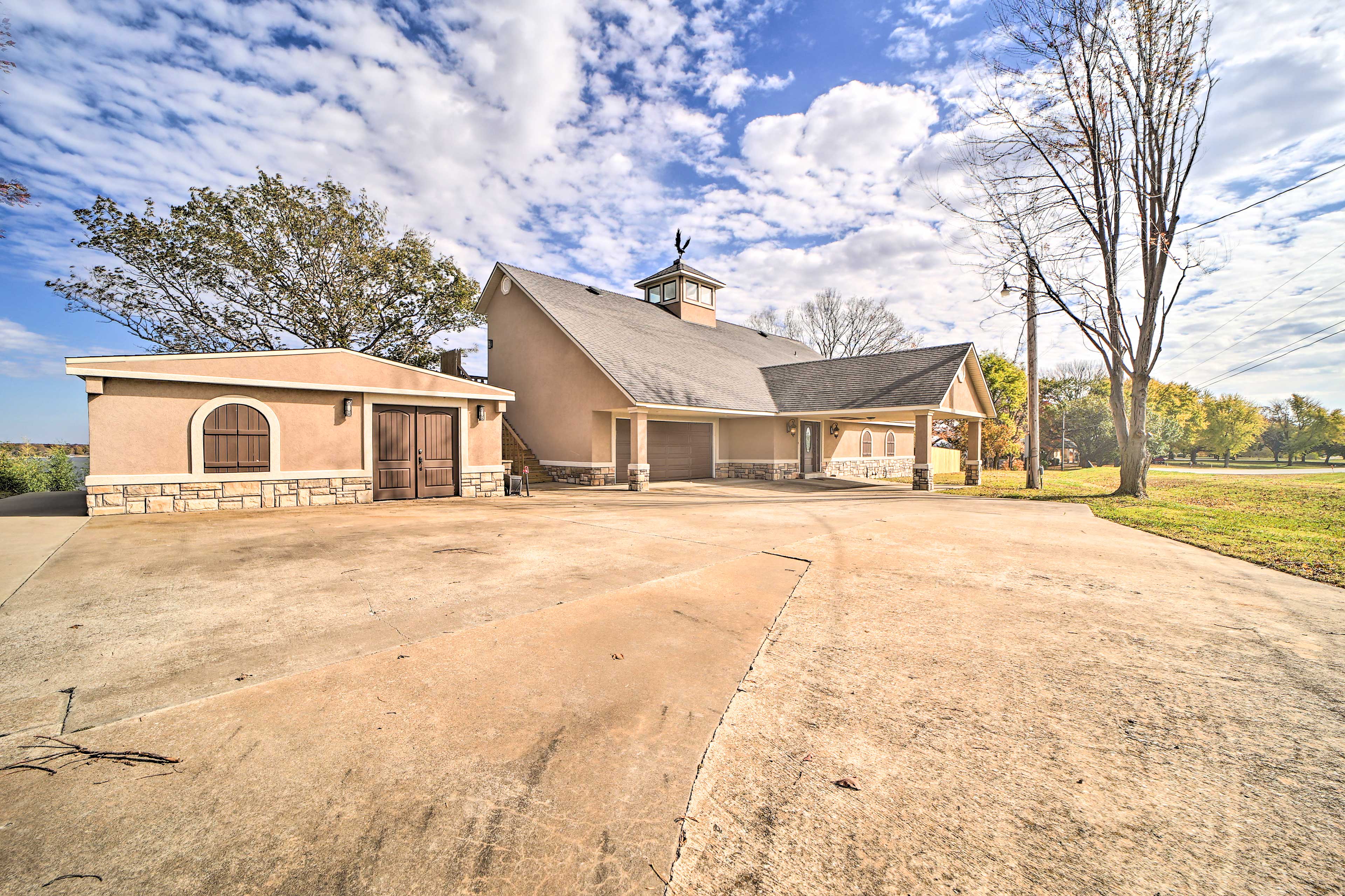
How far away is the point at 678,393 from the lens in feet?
51.4

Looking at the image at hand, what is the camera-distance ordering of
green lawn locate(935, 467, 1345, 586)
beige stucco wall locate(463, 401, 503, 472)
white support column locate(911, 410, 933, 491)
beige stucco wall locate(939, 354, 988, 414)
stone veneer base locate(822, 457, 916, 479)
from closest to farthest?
green lawn locate(935, 467, 1345, 586) → beige stucco wall locate(463, 401, 503, 472) → white support column locate(911, 410, 933, 491) → beige stucco wall locate(939, 354, 988, 414) → stone veneer base locate(822, 457, 916, 479)

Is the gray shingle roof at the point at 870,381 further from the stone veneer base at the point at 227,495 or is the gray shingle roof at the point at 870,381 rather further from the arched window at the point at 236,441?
the arched window at the point at 236,441

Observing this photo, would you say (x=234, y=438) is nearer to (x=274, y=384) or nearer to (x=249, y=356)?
(x=274, y=384)

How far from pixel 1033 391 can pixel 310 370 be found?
68.1 feet

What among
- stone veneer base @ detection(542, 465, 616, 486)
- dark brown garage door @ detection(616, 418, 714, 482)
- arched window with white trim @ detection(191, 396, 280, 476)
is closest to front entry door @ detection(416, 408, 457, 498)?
arched window with white trim @ detection(191, 396, 280, 476)

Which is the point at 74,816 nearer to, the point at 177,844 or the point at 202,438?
the point at 177,844

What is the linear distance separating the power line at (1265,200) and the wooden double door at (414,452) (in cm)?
1834

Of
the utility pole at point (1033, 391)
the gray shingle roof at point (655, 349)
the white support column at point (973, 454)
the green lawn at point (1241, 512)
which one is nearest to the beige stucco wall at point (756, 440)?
the gray shingle roof at point (655, 349)

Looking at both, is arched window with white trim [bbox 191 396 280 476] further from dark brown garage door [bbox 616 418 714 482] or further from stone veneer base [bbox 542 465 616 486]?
dark brown garage door [bbox 616 418 714 482]

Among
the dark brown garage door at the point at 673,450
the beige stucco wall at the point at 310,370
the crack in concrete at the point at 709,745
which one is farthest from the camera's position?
the dark brown garage door at the point at 673,450

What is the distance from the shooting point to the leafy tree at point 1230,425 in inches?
1709

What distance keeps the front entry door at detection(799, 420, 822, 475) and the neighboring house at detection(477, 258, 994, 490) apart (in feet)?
0.19

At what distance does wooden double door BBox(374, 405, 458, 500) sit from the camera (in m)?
11.7

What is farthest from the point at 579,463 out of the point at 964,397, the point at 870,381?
the point at 964,397
